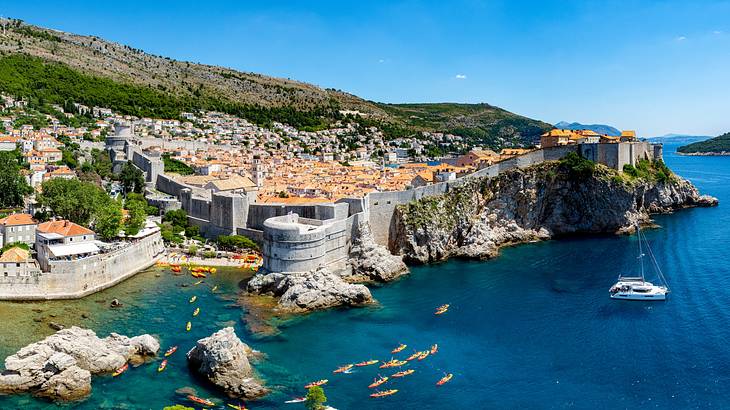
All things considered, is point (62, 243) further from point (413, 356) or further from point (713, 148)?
point (713, 148)

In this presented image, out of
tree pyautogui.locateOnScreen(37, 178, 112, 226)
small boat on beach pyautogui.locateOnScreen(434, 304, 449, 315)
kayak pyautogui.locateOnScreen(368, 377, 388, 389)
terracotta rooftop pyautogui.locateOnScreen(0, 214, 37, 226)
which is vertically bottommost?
kayak pyautogui.locateOnScreen(368, 377, 388, 389)

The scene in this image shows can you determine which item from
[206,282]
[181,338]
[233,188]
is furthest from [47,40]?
[181,338]

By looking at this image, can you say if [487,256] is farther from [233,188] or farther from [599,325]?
[233,188]

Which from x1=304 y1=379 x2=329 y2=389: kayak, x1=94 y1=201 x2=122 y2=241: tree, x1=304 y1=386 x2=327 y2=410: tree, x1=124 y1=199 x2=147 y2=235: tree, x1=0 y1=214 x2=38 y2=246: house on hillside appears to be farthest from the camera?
x1=124 y1=199 x2=147 y2=235: tree

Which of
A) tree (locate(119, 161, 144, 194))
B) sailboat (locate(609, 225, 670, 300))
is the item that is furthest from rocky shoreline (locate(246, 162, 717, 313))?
tree (locate(119, 161, 144, 194))

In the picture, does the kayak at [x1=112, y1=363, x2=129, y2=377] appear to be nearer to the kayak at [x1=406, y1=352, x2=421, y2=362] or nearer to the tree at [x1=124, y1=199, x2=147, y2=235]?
the kayak at [x1=406, y1=352, x2=421, y2=362]

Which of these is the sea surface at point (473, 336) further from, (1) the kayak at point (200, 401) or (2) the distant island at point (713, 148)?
(2) the distant island at point (713, 148)

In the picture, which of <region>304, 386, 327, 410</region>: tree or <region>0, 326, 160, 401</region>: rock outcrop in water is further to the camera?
<region>0, 326, 160, 401</region>: rock outcrop in water
